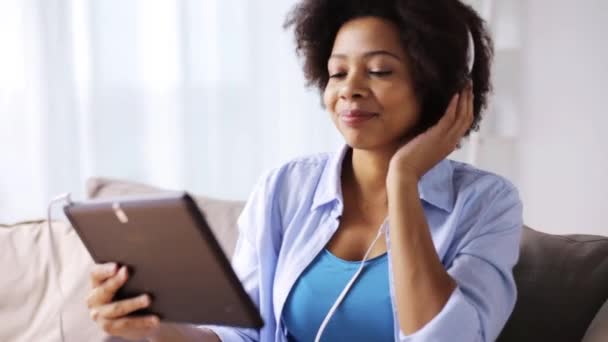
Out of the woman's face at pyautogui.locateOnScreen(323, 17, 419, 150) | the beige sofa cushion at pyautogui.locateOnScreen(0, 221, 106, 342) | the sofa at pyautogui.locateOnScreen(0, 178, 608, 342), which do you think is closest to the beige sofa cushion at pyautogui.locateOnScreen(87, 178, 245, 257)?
the sofa at pyautogui.locateOnScreen(0, 178, 608, 342)

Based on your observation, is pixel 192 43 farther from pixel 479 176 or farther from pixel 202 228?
pixel 202 228

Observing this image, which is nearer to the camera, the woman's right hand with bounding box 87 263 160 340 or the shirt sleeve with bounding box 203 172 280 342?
the woman's right hand with bounding box 87 263 160 340

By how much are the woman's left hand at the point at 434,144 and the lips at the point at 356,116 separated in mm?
70

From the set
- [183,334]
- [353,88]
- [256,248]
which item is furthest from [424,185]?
[183,334]

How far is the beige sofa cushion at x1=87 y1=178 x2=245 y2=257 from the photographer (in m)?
1.70

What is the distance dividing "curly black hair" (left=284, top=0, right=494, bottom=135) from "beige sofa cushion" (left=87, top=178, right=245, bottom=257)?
350mm

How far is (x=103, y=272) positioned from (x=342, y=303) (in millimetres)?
376

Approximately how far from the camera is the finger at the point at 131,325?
1.17 m

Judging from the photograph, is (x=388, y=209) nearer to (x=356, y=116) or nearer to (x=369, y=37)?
(x=356, y=116)

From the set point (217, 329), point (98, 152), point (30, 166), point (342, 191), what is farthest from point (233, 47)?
point (217, 329)

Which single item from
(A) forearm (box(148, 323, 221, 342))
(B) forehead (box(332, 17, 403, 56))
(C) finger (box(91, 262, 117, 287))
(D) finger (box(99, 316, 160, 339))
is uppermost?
(B) forehead (box(332, 17, 403, 56))

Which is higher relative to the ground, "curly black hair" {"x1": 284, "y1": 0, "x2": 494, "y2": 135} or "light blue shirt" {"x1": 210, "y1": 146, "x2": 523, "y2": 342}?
"curly black hair" {"x1": 284, "y1": 0, "x2": 494, "y2": 135}

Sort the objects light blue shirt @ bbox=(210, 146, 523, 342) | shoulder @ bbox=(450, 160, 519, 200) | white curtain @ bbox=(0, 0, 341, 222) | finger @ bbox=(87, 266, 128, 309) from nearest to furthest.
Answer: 1. finger @ bbox=(87, 266, 128, 309)
2. light blue shirt @ bbox=(210, 146, 523, 342)
3. shoulder @ bbox=(450, 160, 519, 200)
4. white curtain @ bbox=(0, 0, 341, 222)

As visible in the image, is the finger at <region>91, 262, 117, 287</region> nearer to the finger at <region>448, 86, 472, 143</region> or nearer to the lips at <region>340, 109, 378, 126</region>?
the lips at <region>340, 109, 378, 126</region>
